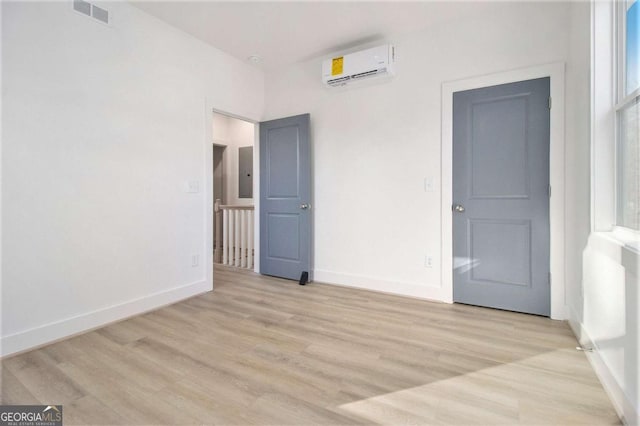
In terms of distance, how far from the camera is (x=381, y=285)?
129 inches

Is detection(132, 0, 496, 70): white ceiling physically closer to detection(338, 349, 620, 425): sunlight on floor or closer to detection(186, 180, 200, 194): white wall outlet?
detection(186, 180, 200, 194): white wall outlet

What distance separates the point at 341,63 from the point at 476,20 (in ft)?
4.22

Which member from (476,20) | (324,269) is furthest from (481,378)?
(476,20)

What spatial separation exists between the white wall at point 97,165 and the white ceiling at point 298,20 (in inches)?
9.6

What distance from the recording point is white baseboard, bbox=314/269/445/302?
2986 mm

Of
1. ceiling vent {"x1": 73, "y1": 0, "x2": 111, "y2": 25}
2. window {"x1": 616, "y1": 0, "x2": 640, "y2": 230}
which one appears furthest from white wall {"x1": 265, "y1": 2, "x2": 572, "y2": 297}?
ceiling vent {"x1": 73, "y1": 0, "x2": 111, "y2": 25}

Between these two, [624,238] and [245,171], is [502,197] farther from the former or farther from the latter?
[245,171]

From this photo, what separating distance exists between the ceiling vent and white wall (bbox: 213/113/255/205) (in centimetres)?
343

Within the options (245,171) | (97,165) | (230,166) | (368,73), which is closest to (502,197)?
(368,73)

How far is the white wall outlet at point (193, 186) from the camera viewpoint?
10.3 ft

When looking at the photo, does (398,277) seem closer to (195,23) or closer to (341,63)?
(341,63)

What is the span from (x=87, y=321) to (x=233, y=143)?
4312mm

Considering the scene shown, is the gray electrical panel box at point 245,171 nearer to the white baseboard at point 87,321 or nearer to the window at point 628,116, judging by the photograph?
the white baseboard at point 87,321

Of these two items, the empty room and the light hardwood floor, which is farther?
the empty room
